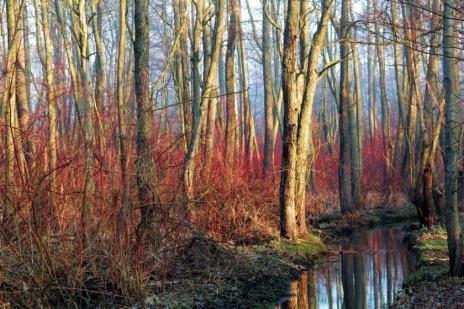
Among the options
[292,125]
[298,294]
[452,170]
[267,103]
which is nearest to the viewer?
[452,170]

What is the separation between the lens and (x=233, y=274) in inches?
378

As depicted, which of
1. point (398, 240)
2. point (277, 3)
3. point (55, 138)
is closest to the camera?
point (55, 138)

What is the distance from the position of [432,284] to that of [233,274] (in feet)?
10.2

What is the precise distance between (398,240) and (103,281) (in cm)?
908

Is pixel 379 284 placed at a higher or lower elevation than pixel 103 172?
lower

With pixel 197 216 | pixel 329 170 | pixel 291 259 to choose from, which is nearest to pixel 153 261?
pixel 197 216

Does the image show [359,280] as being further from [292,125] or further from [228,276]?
[292,125]

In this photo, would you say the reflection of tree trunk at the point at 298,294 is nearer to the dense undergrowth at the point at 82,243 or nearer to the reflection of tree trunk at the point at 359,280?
the reflection of tree trunk at the point at 359,280

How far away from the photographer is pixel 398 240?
14.5m

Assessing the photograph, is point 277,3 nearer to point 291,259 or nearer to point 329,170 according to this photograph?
point 329,170

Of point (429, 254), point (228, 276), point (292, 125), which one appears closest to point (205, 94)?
point (292, 125)

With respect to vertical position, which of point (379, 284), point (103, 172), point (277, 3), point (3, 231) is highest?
point (277, 3)

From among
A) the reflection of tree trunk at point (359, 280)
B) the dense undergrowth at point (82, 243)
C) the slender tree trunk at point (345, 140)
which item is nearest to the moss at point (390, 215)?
the slender tree trunk at point (345, 140)

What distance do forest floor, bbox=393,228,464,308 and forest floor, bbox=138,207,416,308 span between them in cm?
192
